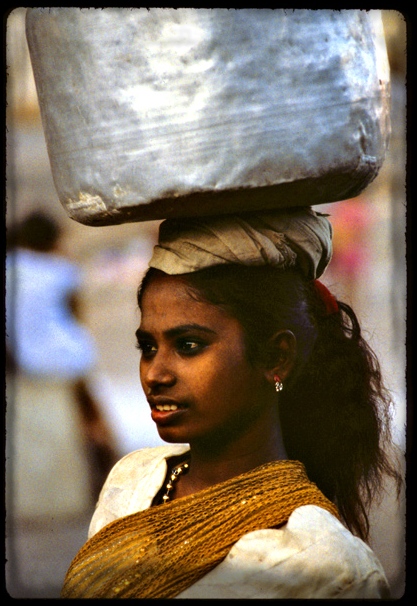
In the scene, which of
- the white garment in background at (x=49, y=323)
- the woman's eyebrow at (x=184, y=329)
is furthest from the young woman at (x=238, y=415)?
the white garment in background at (x=49, y=323)

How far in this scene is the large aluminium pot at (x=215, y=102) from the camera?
1.49 metres

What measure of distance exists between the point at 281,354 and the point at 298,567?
1.45 feet

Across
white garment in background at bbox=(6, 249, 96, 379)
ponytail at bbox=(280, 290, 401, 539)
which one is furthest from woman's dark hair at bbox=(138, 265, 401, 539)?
white garment in background at bbox=(6, 249, 96, 379)

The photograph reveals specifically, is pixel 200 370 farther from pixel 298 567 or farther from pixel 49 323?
pixel 49 323

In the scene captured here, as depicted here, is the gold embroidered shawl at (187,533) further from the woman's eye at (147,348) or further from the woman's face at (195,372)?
the woman's eye at (147,348)

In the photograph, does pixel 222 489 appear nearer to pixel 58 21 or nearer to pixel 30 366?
pixel 58 21

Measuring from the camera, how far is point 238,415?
178 centimetres

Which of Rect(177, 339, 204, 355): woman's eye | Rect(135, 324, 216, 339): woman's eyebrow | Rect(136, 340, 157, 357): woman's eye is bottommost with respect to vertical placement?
Rect(136, 340, 157, 357): woman's eye

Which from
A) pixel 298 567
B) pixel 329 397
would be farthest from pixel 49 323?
pixel 298 567

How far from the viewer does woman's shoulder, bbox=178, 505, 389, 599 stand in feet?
5.33

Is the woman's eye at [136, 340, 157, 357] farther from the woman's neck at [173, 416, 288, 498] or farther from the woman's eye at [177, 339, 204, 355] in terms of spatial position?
the woman's neck at [173, 416, 288, 498]

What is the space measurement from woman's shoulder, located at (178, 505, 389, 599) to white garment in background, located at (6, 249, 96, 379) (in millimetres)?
954

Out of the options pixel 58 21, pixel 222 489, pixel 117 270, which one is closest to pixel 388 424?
pixel 222 489
